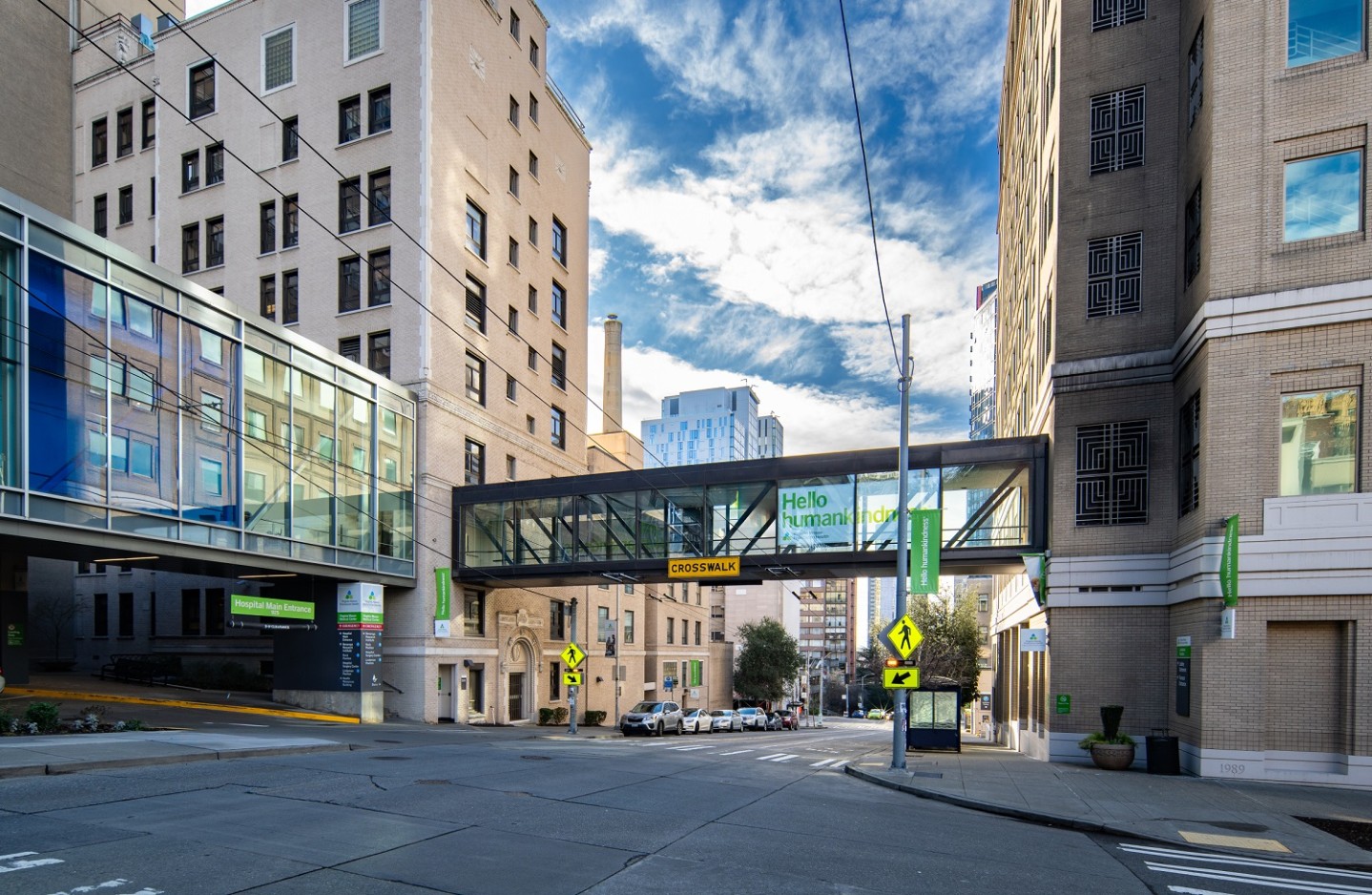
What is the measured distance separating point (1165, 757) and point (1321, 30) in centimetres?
1560

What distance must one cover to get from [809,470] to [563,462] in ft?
60.9

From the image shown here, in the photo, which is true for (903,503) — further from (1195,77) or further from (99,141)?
(99,141)

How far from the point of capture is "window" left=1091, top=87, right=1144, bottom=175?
2253 cm

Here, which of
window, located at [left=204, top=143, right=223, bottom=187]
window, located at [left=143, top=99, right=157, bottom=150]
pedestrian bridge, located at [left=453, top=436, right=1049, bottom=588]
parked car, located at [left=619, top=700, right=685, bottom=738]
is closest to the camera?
pedestrian bridge, located at [left=453, top=436, right=1049, bottom=588]

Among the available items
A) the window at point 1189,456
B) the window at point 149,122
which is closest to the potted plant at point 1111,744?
the window at point 1189,456

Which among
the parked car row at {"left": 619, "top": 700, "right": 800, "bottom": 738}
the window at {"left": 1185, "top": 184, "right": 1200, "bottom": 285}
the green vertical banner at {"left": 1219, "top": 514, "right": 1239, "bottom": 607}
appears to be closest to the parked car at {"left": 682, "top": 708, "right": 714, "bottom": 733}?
the parked car row at {"left": 619, "top": 700, "right": 800, "bottom": 738}

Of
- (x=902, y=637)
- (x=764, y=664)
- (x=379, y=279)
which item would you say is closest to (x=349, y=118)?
(x=379, y=279)

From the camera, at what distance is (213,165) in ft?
126

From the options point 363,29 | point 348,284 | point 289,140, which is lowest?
point 348,284

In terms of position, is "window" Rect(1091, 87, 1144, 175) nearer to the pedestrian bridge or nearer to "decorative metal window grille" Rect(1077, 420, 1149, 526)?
"decorative metal window grille" Rect(1077, 420, 1149, 526)

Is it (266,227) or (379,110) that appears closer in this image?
(379,110)

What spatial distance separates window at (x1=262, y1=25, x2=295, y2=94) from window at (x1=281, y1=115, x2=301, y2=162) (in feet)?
5.10

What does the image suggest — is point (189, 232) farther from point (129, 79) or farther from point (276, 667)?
point (276, 667)

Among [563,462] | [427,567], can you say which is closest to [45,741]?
[427,567]
